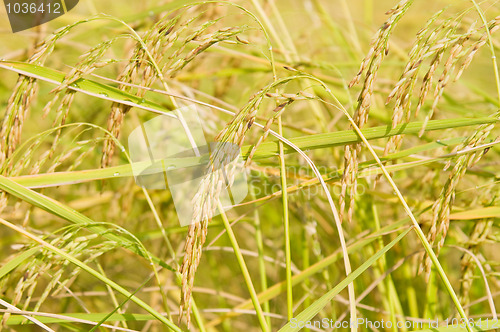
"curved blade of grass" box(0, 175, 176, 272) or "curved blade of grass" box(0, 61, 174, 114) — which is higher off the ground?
"curved blade of grass" box(0, 61, 174, 114)

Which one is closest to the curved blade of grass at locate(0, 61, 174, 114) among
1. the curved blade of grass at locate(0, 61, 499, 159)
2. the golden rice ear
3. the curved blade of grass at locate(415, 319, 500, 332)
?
A: the curved blade of grass at locate(0, 61, 499, 159)

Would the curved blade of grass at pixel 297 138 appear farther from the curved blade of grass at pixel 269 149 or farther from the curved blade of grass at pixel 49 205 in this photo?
the curved blade of grass at pixel 49 205

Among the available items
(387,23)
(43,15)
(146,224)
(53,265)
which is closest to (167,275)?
(146,224)

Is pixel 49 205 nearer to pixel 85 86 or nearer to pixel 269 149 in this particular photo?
pixel 85 86

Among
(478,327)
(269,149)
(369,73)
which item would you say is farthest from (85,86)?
(478,327)

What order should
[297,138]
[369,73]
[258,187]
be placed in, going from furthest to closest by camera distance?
[258,187] → [297,138] → [369,73]

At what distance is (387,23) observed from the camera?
660 millimetres

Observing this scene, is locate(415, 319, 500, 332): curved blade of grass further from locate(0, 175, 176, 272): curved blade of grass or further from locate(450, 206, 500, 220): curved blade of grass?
locate(0, 175, 176, 272): curved blade of grass

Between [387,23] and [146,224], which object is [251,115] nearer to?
[387,23]

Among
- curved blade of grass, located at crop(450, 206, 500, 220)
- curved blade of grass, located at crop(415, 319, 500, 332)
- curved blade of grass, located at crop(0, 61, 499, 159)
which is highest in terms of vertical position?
curved blade of grass, located at crop(0, 61, 499, 159)

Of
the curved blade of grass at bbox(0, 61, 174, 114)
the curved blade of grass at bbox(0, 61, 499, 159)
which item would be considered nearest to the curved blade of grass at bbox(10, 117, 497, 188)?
the curved blade of grass at bbox(0, 61, 499, 159)

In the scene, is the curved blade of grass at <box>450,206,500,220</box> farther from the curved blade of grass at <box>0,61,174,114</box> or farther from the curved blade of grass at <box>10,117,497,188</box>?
the curved blade of grass at <box>0,61,174,114</box>

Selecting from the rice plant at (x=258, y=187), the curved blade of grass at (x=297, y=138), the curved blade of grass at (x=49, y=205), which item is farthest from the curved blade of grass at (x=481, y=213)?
the curved blade of grass at (x=49, y=205)

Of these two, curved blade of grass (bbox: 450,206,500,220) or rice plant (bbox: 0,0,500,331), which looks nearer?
rice plant (bbox: 0,0,500,331)
